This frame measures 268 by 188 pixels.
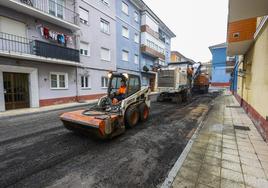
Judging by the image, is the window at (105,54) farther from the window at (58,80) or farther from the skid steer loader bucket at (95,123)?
the skid steer loader bucket at (95,123)

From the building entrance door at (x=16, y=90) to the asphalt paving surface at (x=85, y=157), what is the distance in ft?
15.0

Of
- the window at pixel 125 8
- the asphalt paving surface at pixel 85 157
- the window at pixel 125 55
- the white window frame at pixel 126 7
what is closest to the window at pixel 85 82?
the window at pixel 125 55

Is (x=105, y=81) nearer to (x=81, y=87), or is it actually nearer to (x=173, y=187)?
(x=81, y=87)

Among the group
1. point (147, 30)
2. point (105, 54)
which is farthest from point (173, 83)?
point (147, 30)

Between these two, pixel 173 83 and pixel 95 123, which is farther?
pixel 173 83

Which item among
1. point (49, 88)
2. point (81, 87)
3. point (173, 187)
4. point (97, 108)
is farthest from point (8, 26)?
point (173, 187)

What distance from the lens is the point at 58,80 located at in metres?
10.9

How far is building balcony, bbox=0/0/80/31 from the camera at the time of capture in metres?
8.00

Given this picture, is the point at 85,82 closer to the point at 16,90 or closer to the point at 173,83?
the point at 16,90

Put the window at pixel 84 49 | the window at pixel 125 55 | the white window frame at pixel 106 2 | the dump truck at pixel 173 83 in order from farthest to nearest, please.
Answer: the window at pixel 125 55
the white window frame at pixel 106 2
the window at pixel 84 49
the dump truck at pixel 173 83

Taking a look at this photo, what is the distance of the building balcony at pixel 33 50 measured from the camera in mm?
7895

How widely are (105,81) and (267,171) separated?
13.8 metres

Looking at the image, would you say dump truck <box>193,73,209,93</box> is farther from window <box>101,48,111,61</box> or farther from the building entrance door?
the building entrance door

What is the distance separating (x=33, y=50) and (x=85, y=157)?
29.1 feet
